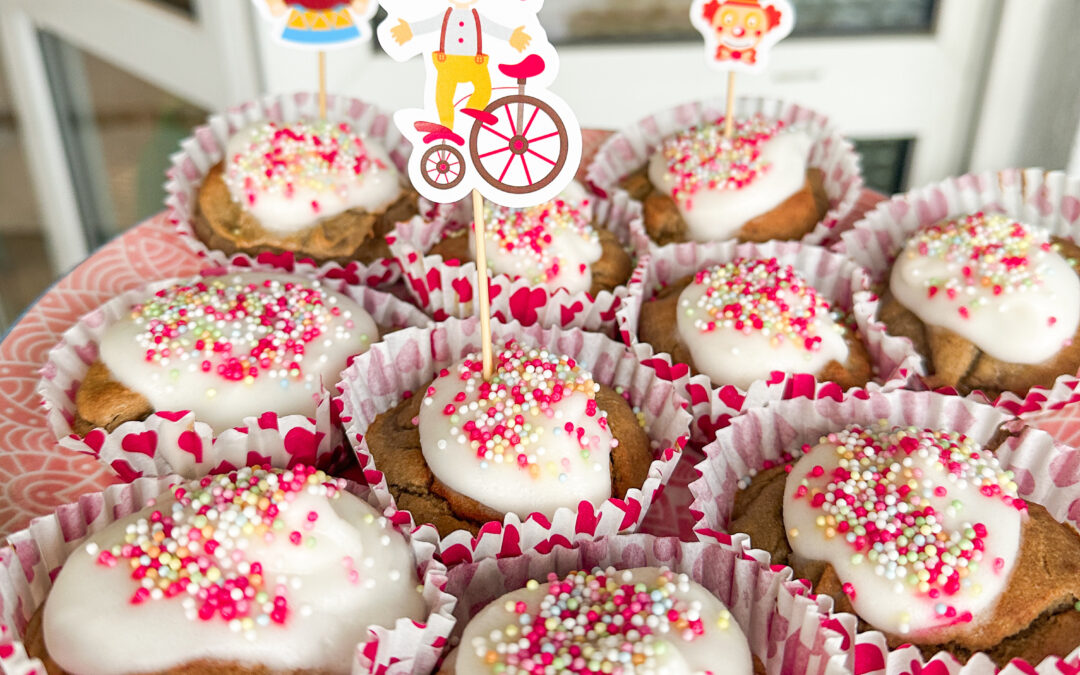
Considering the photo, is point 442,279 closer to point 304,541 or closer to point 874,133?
point 304,541

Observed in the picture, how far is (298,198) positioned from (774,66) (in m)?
1.88

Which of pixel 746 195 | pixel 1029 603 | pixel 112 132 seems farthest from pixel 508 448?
pixel 112 132

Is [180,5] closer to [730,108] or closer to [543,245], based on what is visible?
[543,245]

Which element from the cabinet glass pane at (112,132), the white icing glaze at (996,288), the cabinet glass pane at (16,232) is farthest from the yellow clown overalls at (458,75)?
the cabinet glass pane at (16,232)

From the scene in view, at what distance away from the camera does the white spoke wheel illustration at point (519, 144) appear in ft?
5.46

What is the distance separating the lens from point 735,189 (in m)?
2.59

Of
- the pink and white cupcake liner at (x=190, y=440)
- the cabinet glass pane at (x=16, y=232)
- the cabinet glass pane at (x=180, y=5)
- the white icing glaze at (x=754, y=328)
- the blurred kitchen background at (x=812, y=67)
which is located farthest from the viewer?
the cabinet glass pane at (x=16, y=232)

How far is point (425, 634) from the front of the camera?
149cm

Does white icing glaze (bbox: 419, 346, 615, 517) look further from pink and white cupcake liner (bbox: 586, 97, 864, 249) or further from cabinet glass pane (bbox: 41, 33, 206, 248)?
cabinet glass pane (bbox: 41, 33, 206, 248)

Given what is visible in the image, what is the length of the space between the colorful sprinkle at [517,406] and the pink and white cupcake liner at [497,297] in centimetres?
34

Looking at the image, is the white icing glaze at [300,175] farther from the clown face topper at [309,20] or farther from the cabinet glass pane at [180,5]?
the cabinet glass pane at [180,5]

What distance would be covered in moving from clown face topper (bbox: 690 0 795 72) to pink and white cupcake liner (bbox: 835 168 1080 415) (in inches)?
23.6

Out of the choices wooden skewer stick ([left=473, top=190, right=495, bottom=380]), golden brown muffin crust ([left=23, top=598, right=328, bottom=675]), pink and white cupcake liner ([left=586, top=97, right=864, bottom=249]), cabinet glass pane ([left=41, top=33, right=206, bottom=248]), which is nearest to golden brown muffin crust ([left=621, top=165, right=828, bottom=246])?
pink and white cupcake liner ([left=586, top=97, right=864, bottom=249])

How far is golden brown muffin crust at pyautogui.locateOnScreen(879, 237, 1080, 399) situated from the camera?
7.06ft
